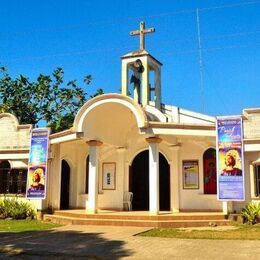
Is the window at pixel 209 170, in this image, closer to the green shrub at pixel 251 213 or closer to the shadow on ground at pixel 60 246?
the green shrub at pixel 251 213

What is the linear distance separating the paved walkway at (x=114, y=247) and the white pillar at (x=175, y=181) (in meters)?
4.25

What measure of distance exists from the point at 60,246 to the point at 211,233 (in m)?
4.43

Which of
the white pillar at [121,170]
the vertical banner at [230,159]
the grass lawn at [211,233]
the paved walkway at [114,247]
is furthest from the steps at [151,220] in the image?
the white pillar at [121,170]

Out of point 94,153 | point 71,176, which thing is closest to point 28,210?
point 71,176

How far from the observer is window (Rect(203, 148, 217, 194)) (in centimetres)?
1609

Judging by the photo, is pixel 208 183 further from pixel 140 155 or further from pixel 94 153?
pixel 94 153

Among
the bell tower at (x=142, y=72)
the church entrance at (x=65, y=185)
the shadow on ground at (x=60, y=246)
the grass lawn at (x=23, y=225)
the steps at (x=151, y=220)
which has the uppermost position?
the bell tower at (x=142, y=72)

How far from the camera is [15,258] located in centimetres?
883

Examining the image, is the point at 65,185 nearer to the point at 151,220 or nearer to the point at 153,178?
the point at 153,178

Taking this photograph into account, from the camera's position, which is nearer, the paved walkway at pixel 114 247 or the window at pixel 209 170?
the paved walkway at pixel 114 247

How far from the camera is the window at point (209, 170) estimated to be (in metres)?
16.1

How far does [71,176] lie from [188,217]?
681 cm

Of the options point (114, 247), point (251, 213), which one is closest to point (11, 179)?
point (114, 247)

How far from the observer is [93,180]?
49.8 feet
